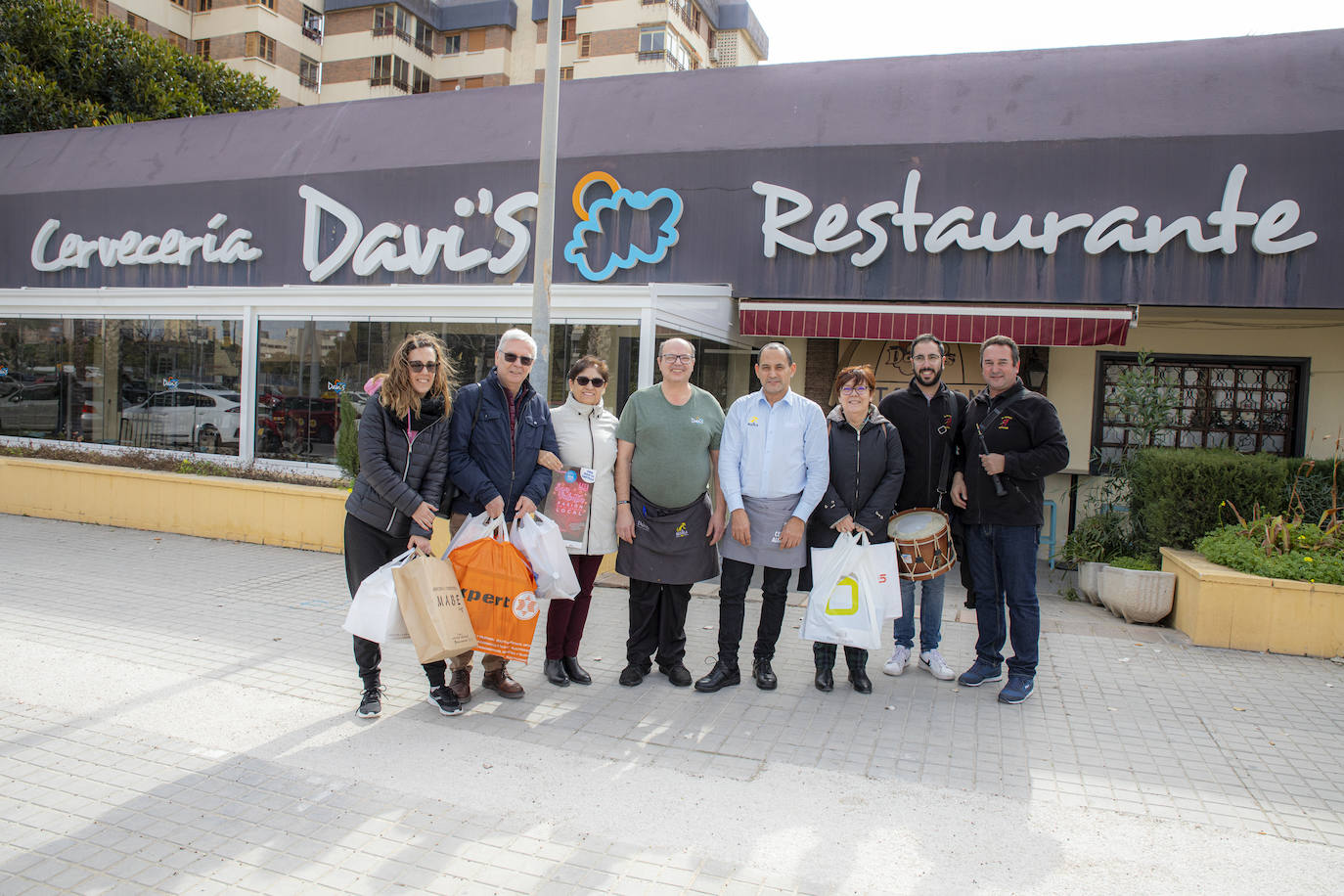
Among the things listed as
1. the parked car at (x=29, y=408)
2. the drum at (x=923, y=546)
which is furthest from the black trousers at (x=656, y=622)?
the parked car at (x=29, y=408)

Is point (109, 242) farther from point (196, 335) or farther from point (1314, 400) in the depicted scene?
point (1314, 400)

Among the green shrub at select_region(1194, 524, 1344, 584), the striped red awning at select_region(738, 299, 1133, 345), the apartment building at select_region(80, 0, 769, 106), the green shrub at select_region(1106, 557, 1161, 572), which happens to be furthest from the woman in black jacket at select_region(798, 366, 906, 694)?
the apartment building at select_region(80, 0, 769, 106)

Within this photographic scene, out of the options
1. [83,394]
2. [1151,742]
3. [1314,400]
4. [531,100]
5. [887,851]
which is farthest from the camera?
[83,394]

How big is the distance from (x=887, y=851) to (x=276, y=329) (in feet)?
29.5

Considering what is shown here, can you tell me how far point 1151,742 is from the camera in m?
4.30

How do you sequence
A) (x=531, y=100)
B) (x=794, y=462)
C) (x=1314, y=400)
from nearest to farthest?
(x=794, y=462)
(x=1314, y=400)
(x=531, y=100)

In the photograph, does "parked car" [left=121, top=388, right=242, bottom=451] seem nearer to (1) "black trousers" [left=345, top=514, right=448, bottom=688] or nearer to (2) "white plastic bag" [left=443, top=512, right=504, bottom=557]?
(1) "black trousers" [left=345, top=514, right=448, bottom=688]

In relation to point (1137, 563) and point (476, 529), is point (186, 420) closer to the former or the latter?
point (476, 529)

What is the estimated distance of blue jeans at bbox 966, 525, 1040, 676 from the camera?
4781mm

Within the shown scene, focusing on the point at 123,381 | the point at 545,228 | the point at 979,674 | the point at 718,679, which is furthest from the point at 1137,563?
the point at 123,381

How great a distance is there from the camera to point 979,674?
5012 millimetres

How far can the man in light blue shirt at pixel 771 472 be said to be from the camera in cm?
467

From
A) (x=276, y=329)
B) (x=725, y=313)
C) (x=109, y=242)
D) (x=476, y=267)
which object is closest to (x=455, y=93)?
(x=476, y=267)

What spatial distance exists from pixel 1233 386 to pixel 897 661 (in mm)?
6390
